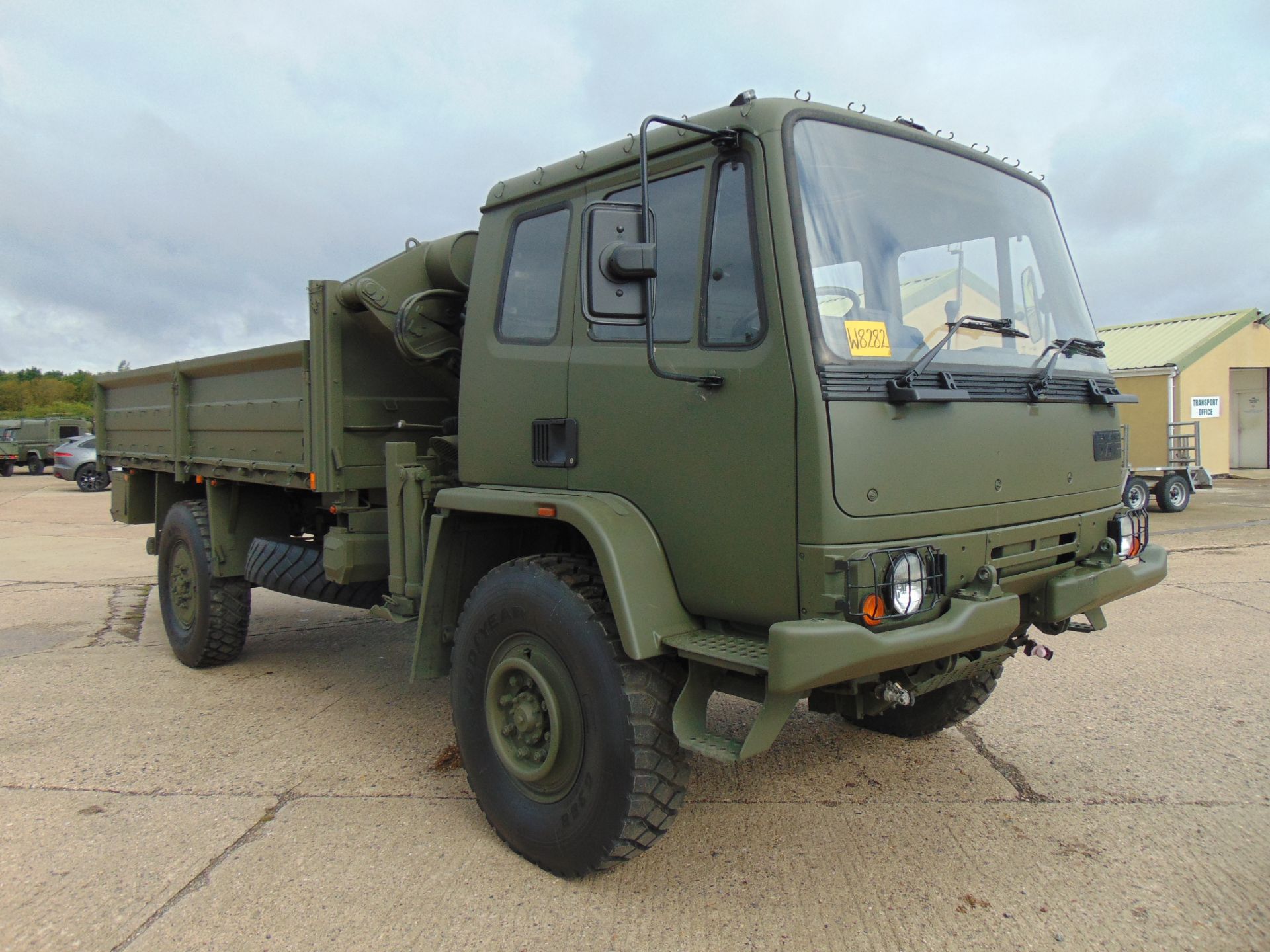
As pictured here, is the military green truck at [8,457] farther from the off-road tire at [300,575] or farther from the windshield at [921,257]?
the windshield at [921,257]

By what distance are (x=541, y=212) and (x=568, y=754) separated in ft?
6.92

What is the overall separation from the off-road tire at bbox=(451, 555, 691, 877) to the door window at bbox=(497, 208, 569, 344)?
3.06 ft

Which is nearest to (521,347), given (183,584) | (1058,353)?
(1058,353)

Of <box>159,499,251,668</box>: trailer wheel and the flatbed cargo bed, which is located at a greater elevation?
the flatbed cargo bed

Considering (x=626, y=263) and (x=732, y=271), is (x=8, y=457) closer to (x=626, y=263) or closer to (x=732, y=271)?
(x=626, y=263)

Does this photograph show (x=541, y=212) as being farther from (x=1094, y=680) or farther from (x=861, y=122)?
(x=1094, y=680)

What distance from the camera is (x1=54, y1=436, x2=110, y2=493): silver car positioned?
2484 centimetres

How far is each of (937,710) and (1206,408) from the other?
63.3 feet

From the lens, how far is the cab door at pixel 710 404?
2.95m

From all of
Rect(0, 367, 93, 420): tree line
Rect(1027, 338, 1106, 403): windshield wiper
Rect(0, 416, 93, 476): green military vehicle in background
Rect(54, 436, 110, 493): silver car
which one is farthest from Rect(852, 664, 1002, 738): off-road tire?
Rect(0, 367, 93, 420): tree line

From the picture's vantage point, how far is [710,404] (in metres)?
3.11

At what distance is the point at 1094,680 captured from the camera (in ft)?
18.4

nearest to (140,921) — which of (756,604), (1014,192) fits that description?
(756,604)

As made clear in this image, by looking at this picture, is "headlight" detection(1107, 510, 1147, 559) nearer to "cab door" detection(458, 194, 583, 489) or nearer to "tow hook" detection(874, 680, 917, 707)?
"tow hook" detection(874, 680, 917, 707)
